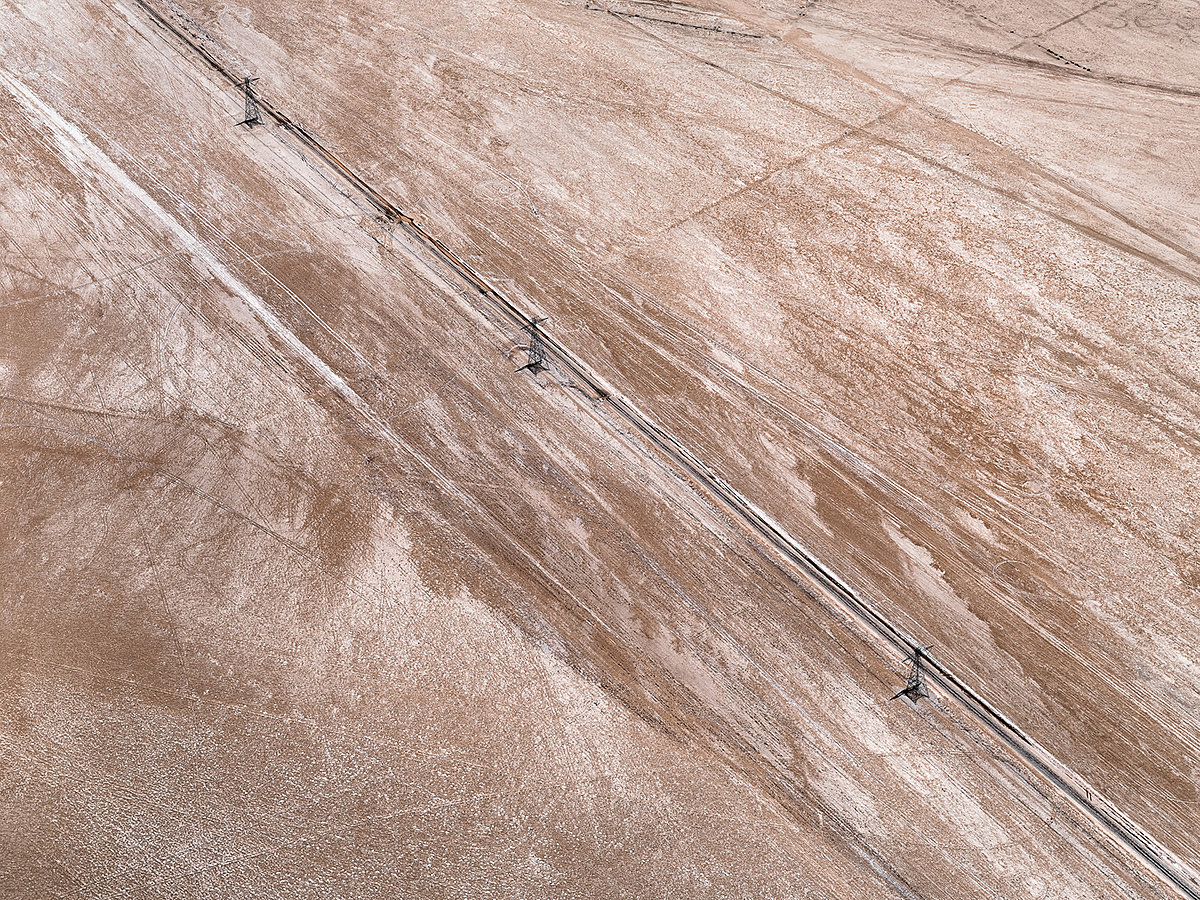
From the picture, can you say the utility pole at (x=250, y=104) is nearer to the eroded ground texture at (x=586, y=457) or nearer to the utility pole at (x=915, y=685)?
the eroded ground texture at (x=586, y=457)

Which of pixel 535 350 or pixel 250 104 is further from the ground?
pixel 250 104

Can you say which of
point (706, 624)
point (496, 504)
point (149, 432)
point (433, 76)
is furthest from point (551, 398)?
point (433, 76)

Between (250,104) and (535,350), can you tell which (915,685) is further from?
(250,104)

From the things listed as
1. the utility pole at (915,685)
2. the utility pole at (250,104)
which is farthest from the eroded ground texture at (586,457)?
the utility pole at (250,104)

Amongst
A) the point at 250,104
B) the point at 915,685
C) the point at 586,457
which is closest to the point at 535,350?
the point at 586,457

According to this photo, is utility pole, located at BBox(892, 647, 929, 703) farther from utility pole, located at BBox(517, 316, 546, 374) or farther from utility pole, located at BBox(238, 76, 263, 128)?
utility pole, located at BBox(238, 76, 263, 128)
